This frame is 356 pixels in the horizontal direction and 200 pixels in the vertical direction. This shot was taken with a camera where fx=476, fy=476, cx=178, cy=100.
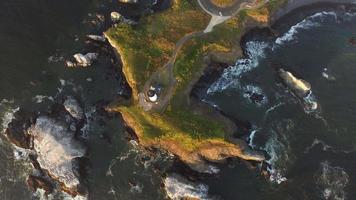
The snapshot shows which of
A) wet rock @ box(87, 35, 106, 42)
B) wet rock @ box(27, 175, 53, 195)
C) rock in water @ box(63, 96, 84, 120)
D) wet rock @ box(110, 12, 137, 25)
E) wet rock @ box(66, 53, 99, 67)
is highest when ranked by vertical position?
wet rock @ box(110, 12, 137, 25)

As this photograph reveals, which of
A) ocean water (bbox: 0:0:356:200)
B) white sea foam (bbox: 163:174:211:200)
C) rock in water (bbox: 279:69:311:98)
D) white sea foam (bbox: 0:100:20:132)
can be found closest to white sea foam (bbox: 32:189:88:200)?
ocean water (bbox: 0:0:356:200)

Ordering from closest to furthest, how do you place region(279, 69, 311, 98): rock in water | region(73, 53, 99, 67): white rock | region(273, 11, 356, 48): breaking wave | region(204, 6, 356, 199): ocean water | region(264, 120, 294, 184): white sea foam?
region(204, 6, 356, 199): ocean water, region(264, 120, 294, 184): white sea foam, region(73, 53, 99, 67): white rock, region(279, 69, 311, 98): rock in water, region(273, 11, 356, 48): breaking wave

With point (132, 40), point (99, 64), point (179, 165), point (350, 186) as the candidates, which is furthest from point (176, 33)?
point (350, 186)

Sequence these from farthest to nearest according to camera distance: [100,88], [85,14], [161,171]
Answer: [85,14], [100,88], [161,171]

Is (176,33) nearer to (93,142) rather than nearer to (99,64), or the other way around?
(99,64)

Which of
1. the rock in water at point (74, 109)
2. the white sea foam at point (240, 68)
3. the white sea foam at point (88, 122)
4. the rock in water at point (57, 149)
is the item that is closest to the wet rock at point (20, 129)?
the rock in water at point (57, 149)

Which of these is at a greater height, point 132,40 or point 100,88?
point 132,40

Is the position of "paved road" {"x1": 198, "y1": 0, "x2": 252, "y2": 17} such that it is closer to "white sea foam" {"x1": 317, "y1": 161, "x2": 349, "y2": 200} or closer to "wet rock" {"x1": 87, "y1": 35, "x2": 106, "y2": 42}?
"wet rock" {"x1": 87, "y1": 35, "x2": 106, "y2": 42}

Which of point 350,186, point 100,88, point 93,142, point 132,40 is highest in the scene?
point 132,40

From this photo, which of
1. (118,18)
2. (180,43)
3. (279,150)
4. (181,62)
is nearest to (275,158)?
(279,150)
